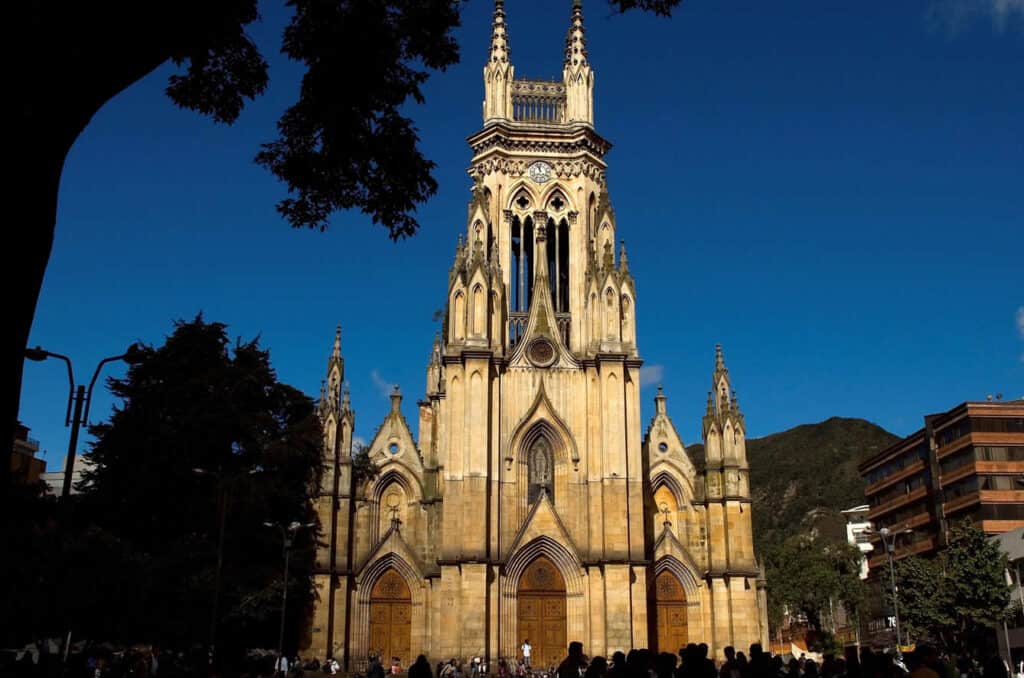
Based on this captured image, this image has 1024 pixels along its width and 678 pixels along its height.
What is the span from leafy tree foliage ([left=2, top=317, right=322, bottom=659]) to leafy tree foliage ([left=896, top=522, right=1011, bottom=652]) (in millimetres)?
25817

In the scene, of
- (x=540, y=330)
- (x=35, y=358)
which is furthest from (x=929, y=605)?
(x=35, y=358)

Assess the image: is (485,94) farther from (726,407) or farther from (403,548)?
(403,548)

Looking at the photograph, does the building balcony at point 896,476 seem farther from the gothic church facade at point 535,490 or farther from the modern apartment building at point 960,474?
the gothic church facade at point 535,490

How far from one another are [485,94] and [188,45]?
44.5m

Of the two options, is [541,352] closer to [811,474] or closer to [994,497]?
[994,497]

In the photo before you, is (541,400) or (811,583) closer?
(541,400)

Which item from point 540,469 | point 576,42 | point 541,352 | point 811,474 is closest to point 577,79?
point 576,42

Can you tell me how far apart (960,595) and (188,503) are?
31439mm

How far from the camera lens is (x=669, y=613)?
4428 centimetres

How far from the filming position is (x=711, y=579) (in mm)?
44531

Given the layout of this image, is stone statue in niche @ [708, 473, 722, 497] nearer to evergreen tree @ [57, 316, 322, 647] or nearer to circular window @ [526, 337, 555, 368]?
circular window @ [526, 337, 555, 368]

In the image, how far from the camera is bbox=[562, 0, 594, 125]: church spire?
1977 inches

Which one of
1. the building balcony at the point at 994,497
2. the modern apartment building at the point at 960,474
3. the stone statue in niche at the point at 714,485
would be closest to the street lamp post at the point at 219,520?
the stone statue in niche at the point at 714,485

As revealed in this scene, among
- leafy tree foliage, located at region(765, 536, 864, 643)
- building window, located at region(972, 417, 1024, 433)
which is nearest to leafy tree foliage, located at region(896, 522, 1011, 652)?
building window, located at region(972, 417, 1024, 433)
